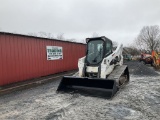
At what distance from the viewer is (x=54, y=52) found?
11945 millimetres

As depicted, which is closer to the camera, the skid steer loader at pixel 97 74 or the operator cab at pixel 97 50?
the skid steer loader at pixel 97 74

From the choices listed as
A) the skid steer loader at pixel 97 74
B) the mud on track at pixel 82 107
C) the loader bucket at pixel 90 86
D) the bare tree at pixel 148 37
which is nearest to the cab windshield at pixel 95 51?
the skid steer loader at pixel 97 74

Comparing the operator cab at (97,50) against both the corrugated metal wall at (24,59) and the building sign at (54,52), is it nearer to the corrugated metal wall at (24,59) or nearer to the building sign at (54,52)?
the corrugated metal wall at (24,59)

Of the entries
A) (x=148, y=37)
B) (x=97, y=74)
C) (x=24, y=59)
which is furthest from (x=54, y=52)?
(x=148, y=37)

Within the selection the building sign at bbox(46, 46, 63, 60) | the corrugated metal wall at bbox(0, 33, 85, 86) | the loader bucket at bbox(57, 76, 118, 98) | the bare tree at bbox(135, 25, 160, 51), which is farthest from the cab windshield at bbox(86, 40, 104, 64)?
the bare tree at bbox(135, 25, 160, 51)

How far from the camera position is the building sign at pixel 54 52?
11432 millimetres

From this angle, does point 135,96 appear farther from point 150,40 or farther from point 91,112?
point 150,40

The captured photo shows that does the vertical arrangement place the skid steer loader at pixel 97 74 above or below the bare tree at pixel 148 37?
below

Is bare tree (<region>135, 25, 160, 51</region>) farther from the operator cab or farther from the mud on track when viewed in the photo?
the mud on track

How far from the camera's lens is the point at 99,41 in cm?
749

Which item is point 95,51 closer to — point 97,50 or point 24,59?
point 97,50

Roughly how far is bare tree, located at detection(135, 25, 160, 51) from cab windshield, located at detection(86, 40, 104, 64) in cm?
5535

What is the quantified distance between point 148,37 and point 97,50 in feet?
199

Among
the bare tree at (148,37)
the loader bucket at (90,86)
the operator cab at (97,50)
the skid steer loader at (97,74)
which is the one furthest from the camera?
the bare tree at (148,37)
